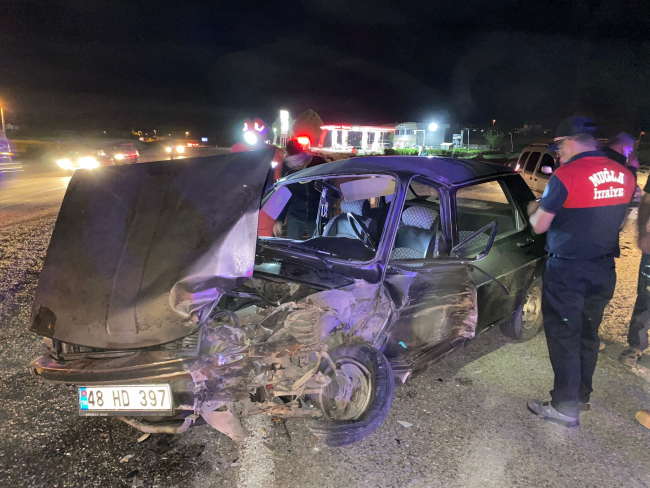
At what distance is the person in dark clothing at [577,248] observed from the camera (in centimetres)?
260

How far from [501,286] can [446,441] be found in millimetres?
1288

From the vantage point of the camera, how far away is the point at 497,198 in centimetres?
1307

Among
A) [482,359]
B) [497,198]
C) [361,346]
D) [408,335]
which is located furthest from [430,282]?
[497,198]

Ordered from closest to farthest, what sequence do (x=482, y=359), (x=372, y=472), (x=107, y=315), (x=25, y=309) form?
(x=107, y=315)
(x=372, y=472)
(x=482, y=359)
(x=25, y=309)

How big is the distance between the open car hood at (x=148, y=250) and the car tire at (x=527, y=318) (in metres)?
2.67

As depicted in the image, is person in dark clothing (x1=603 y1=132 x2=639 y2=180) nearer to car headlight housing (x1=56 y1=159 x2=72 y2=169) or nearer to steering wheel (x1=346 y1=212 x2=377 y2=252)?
steering wheel (x1=346 y1=212 x2=377 y2=252)

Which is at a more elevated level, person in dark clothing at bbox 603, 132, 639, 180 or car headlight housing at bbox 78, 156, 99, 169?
person in dark clothing at bbox 603, 132, 639, 180

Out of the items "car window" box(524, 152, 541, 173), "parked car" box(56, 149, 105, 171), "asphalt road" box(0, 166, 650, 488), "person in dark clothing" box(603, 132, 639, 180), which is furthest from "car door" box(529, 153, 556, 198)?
"parked car" box(56, 149, 105, 171)

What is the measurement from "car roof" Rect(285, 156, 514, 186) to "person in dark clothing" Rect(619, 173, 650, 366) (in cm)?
114

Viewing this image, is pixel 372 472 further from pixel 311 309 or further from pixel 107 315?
pixel 107 315

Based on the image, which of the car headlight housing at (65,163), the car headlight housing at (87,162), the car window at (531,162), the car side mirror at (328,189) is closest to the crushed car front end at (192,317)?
the car side mirror at (328,189)

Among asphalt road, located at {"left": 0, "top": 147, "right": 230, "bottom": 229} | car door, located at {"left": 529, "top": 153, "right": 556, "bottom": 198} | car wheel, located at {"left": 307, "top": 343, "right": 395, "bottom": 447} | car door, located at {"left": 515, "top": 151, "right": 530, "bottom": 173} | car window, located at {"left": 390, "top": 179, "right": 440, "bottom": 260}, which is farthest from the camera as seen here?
car door, located at {"left": 515, "top": 151, "right": 530, "bottom": 173}

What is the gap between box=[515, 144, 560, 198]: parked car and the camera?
36.1ft

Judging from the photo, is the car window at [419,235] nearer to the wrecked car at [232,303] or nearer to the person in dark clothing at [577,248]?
the wrecked car at [232,303]
